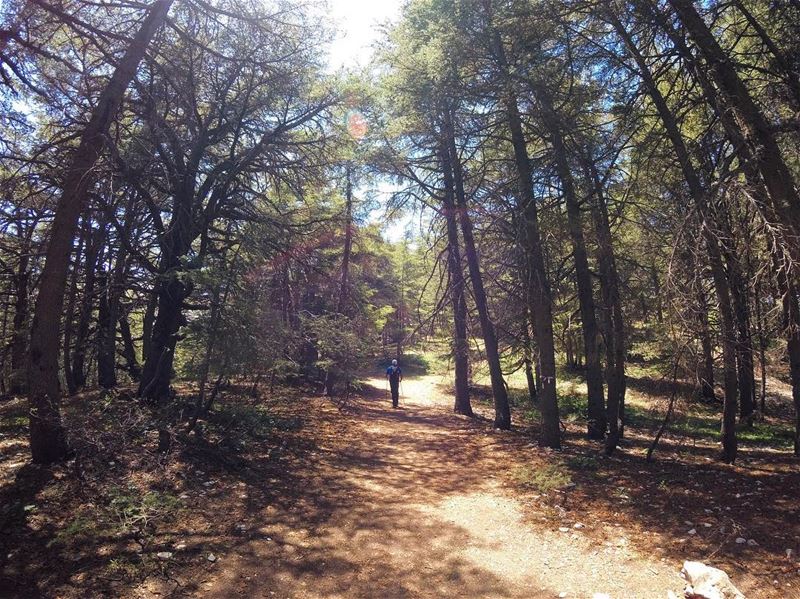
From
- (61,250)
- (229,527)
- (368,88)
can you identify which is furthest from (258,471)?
(368,88)

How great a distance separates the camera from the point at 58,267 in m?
7.04

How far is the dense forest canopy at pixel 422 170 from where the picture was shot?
666 centimetres

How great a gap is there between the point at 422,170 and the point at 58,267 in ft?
35.2

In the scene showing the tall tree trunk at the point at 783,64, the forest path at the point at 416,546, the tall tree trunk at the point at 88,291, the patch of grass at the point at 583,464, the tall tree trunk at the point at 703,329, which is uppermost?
the tall tree trunk at the point at 783,64

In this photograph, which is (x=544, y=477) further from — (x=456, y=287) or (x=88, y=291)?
(x=88, y=291)

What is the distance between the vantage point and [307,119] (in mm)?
12391

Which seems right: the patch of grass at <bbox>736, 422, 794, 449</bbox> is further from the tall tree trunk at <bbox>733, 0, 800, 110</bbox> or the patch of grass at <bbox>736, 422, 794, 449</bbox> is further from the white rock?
the white rock

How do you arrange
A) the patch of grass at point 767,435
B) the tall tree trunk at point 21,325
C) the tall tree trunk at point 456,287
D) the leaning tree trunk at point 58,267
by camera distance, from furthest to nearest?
the tall tree trunk at point 456,287
the patch of grass at point 767,435
the tall tree trunk at point 21,325
the leaning tree trunk at point 58,267

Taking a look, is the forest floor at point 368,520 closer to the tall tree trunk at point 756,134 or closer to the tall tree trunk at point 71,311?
the tall tree trunk at point 71,311

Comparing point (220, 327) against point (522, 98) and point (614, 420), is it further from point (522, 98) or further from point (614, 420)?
point (614, 420)

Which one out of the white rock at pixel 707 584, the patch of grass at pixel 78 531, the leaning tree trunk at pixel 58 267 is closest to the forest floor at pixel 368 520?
the patch of grass at pixel 78 531

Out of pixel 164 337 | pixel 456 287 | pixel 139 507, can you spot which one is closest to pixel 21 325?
pixel 164 337

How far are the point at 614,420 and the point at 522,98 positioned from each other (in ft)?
21.7

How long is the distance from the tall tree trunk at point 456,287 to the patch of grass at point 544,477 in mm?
6406
